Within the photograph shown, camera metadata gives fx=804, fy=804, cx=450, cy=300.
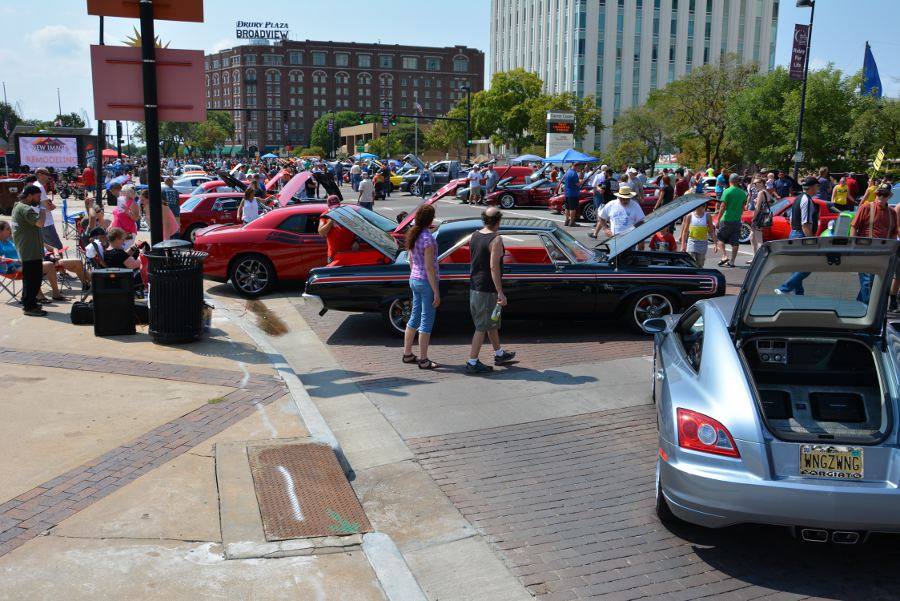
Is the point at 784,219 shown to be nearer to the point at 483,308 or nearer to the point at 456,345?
the point at 456,345

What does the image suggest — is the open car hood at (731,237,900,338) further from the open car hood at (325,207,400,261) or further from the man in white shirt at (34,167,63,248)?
the man in white shirt at (34,167,63,248)

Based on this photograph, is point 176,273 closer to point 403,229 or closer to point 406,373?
point 406,373

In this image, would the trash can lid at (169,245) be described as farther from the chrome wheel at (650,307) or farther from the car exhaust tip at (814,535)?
the car exhaust tip at (814,535)

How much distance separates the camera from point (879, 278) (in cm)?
511

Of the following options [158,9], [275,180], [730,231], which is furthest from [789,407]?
[275,180]

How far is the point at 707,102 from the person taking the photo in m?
55.3

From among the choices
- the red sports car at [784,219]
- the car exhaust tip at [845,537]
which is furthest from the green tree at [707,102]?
the car exhaust tip at [845,537]

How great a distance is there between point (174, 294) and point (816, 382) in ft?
21.8

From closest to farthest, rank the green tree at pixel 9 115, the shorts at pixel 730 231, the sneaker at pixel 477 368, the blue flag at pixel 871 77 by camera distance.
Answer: the sneaker at pixel 477 368 < the shorts at pixel 730 231 < the blue flag at pixel 871 77 < the green tree at pixel 9 115

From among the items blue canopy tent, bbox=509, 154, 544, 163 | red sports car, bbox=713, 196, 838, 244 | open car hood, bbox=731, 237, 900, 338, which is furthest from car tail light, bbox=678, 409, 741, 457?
blue canopy tent, bbox=509, 154, 544, 163

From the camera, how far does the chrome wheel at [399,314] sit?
1017 centimetres

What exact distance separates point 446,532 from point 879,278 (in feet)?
10.5

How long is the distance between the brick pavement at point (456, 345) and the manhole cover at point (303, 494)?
2125 millimetres

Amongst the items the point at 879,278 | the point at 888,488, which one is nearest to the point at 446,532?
the point at 888,488
